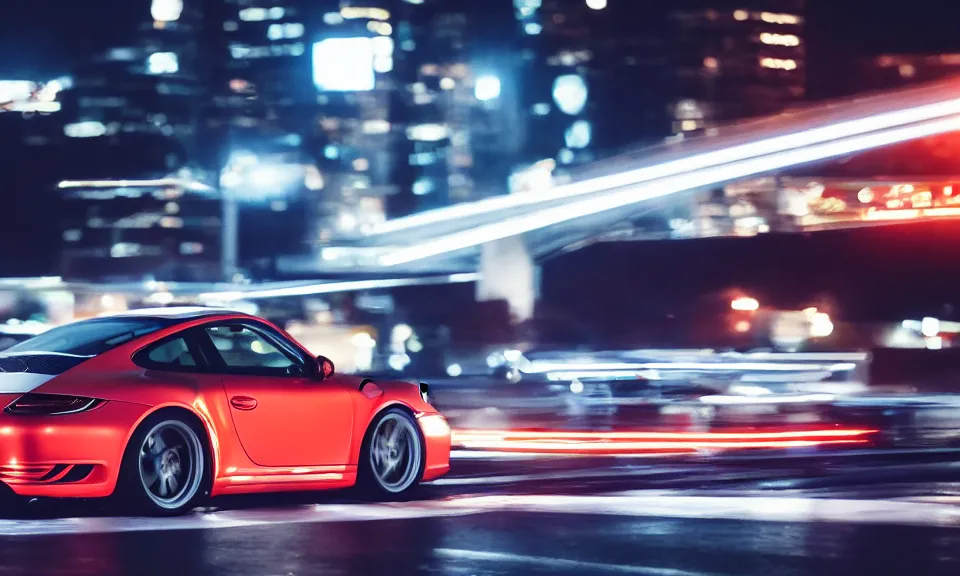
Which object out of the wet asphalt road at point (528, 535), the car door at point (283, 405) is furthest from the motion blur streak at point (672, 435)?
the car door at point (283, 405)

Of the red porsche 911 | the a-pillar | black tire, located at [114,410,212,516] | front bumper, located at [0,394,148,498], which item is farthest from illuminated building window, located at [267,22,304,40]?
front bumper, located at [0,394,148,498]

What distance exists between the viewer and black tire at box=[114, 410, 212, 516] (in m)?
8.09

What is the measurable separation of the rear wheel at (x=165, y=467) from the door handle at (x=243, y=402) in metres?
0.29

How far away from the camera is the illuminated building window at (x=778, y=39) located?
598ft

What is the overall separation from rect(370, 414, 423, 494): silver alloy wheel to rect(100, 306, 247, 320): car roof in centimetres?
119

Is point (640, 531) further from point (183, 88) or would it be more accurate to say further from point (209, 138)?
point (183, 88)

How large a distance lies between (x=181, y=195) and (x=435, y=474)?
14003 centimetres

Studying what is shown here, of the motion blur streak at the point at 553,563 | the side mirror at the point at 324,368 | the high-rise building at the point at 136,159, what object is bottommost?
the motion blur streak at the point at 553,563

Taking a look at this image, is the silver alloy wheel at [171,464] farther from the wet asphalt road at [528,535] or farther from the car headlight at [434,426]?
the car headlight at [434,426]

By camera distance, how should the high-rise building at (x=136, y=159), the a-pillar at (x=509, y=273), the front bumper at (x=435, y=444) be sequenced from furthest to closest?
the high-rise building at (x=136, y=159) < the a-pillar at (x=509, y=273) < the front bumper at (x=435, y=444)

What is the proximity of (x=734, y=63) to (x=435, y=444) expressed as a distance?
177 meters

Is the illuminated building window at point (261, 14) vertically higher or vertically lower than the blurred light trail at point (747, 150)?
higher

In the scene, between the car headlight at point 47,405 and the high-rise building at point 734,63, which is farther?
the high-rise building at point 734,63

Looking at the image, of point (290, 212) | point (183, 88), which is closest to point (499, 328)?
point (290, 212)
